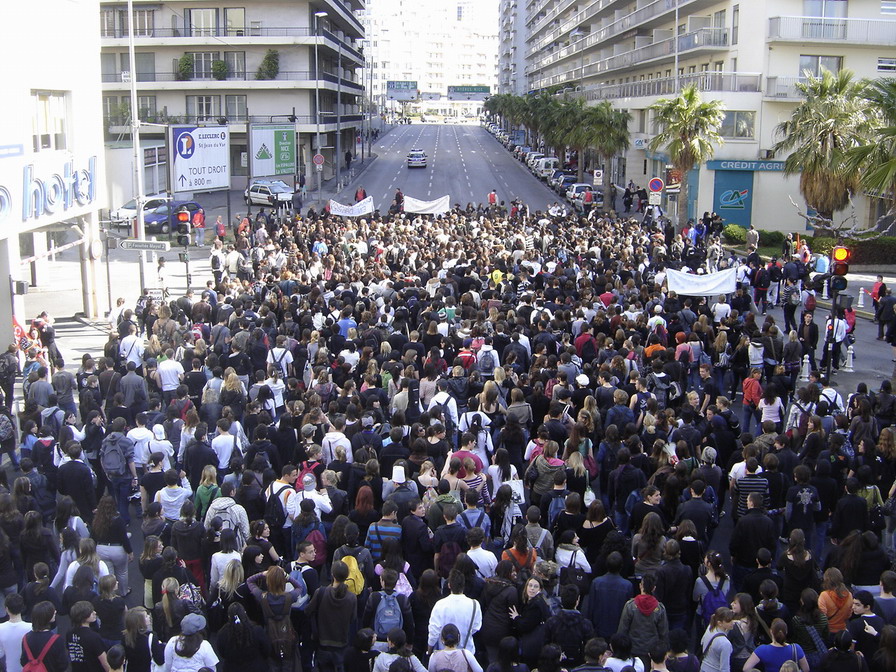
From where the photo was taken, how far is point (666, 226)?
1336 inches

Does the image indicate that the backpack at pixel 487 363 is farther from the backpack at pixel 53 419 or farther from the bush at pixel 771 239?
the bush at pixel 771 239

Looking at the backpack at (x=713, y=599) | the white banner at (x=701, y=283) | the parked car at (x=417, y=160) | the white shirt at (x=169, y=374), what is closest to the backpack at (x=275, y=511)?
the backpack at (x=713, y=599)

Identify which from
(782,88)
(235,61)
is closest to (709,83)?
(782,88)

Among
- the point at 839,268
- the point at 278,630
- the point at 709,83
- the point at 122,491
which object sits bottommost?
the point at 122,491

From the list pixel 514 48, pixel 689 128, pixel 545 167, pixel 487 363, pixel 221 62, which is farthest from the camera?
pixel 514 48

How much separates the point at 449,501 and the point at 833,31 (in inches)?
1499

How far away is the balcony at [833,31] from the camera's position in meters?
39.8

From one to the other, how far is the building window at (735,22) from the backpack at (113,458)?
3855cm

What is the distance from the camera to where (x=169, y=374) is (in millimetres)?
13680

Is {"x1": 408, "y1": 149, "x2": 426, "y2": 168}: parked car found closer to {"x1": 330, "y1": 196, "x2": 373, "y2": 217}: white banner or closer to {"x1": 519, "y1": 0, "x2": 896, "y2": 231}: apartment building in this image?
{"x1": 519, "y1": 0, "x2": 896, "y2": 231}: apartment building

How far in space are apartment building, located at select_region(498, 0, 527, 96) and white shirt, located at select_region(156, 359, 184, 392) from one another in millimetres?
142744

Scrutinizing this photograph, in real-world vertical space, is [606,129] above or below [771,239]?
above

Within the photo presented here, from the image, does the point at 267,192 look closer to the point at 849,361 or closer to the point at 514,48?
the point at 849,361

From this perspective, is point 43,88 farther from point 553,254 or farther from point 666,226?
point 666,226
